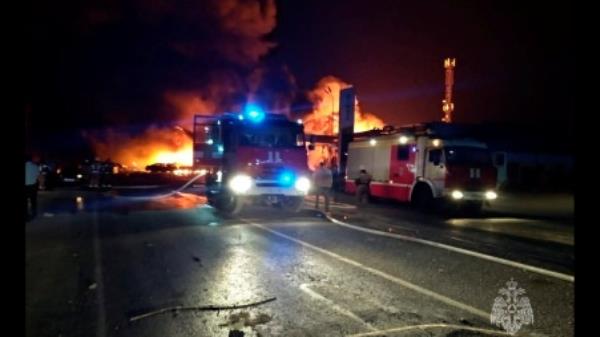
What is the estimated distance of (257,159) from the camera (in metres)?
14.8

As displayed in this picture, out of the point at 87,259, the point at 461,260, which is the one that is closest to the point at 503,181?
the point at 461,260

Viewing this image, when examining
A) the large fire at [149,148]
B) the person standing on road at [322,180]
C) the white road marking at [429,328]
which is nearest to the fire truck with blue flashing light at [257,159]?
the person standing on road at [322,180]

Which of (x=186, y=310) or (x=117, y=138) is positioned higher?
(x=117, y=138)

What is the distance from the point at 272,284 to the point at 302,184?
8.58 meters

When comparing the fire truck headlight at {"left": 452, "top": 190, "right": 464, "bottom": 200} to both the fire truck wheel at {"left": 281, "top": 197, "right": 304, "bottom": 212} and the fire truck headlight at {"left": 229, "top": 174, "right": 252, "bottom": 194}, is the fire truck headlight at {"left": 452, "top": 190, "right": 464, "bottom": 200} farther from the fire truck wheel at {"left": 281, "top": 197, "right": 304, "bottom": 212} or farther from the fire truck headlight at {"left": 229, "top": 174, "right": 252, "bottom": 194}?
the fire truck headlight at {"left": 229, "top": 174, "right": 252, "bottom": 194}

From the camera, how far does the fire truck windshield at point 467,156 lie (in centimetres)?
1703

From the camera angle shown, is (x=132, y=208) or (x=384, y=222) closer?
(x=384, y=222)

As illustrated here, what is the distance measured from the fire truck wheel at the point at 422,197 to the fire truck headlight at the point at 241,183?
619 centimetres

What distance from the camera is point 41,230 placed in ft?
39.3

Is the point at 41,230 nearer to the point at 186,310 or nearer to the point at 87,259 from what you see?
the point at 87,259

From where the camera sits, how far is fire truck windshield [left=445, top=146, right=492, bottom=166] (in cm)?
1703

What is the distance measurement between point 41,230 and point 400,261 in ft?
27.0

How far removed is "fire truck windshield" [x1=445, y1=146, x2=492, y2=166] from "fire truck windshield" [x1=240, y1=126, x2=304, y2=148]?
5.02m

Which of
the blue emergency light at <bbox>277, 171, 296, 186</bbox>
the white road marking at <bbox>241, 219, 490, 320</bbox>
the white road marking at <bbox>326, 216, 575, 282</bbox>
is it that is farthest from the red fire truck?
the white road marking at <bbox>241, 219, 490, 320</bbox>
